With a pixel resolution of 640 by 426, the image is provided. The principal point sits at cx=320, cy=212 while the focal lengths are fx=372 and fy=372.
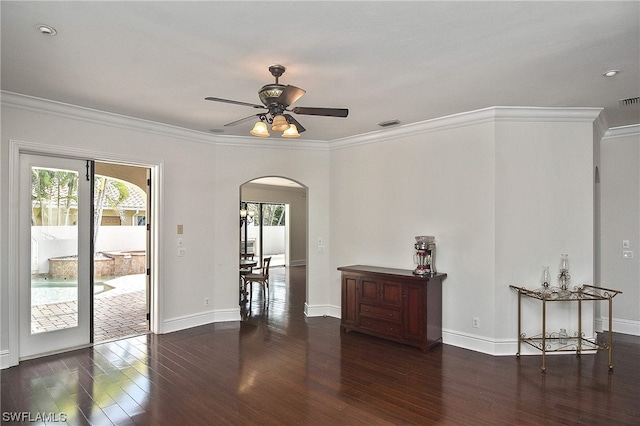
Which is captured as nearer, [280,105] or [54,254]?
[280,105]

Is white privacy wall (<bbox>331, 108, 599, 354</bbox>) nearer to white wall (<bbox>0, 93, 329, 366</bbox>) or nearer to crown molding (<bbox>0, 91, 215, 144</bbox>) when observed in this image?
white wall (<bbox>0, 93, 329, 366</bbox>)

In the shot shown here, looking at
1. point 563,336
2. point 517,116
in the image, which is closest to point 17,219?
point 517,116

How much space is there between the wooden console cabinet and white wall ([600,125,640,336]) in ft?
8.95

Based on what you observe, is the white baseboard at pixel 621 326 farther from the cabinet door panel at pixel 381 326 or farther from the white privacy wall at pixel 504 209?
the cabinet door panel at pixel 381 326

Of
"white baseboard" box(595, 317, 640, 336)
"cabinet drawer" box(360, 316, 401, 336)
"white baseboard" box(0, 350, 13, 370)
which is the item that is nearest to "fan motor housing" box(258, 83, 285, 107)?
"cabinet drawer" box(360, 316, 401, 336)

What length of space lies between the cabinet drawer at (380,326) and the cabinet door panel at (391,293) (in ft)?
0.87

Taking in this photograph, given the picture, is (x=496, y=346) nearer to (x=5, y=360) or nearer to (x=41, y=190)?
(x=5, y=360)

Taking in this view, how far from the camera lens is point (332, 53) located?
9.85 feet

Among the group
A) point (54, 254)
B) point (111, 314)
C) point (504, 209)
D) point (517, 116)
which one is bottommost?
point (111, 314)

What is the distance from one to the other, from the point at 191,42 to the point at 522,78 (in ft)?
9.83

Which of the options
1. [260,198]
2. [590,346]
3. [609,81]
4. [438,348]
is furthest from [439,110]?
[260,198]

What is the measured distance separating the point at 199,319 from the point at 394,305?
3.00 meters

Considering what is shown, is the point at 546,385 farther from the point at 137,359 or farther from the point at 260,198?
the point at 260,198

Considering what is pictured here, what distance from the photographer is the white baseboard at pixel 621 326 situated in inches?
207
